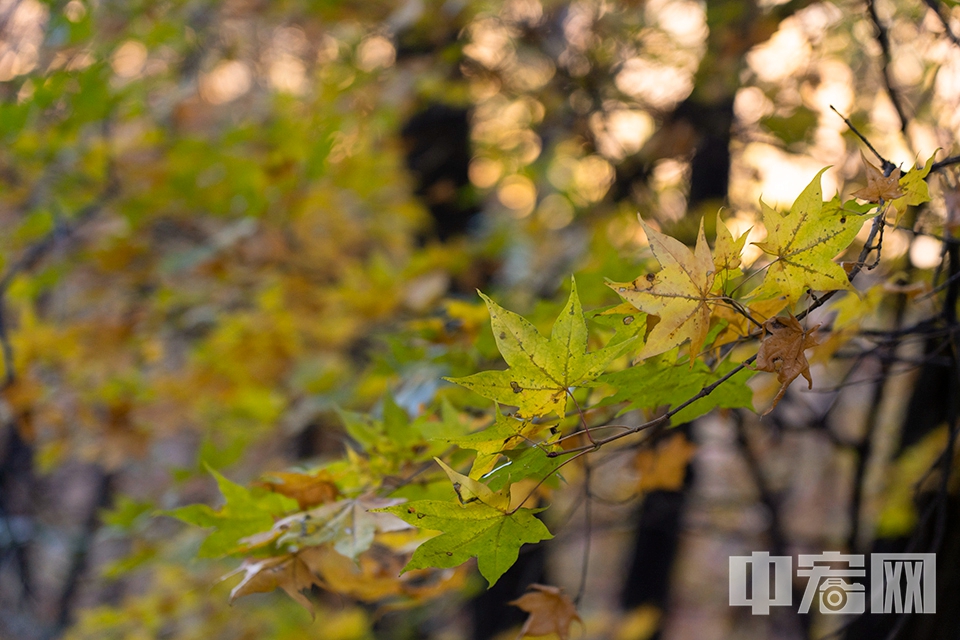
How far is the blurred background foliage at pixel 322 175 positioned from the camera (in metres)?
1.82

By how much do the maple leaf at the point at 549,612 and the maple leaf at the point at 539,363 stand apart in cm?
36

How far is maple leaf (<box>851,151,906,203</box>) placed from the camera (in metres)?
0.56

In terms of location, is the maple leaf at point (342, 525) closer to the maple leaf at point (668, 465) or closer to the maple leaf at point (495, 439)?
the maple leaf at point (495, 439)

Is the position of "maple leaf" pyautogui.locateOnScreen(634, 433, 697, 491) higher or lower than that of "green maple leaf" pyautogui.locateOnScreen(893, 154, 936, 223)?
lower

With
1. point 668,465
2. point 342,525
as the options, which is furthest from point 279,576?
point 668,465

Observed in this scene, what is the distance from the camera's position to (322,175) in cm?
199

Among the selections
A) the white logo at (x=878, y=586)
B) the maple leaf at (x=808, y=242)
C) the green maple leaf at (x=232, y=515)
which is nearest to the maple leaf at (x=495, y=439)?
the maple leaf at (x=808, y=242)

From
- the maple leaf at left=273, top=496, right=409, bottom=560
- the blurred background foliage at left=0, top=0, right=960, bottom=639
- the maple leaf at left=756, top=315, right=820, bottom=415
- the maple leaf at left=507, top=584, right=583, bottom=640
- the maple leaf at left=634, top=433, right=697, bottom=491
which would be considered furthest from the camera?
the blurred background foliage at left=0, top=0, right=960, bottom=639

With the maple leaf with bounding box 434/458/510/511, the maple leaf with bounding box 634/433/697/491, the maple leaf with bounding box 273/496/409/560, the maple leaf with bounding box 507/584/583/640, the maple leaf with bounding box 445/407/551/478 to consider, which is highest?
the maple leaf with bounding box 445/407/551/478

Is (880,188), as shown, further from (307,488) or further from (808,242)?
(307,488)

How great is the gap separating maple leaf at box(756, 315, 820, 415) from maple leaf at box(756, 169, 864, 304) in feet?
0.12

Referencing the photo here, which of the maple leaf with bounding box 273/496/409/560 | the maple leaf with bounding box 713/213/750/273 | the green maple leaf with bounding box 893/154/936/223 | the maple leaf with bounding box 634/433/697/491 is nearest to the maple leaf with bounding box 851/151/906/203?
the green maple leaf with bounding box 893/154/936/223

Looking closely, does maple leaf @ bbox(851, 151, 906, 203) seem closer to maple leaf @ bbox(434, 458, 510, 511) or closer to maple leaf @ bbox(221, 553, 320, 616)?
maple leaf @ bbox(434, 458, 510, 511)

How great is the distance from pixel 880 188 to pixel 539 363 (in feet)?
1.07
